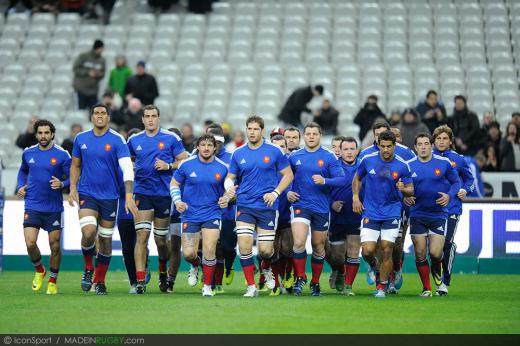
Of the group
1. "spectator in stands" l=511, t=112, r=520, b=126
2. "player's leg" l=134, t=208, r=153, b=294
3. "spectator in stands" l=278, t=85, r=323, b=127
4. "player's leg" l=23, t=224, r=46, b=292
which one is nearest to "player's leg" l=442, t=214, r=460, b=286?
"player's leg" l=134, t=208, r=153, b=294

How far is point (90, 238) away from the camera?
1638cm

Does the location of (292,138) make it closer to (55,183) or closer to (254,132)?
(254,132)

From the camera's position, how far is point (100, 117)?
16391 millimetres

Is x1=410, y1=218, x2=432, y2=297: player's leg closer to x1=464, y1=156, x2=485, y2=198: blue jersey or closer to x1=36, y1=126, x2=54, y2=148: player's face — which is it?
x1=36, y1=126, x2=54, y2=148: player's face

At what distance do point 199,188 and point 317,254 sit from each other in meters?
1.94

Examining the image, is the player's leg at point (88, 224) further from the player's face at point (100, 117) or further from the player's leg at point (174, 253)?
the player's leg at point (174, 253)

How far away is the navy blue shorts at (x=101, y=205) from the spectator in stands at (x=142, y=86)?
1010 cm

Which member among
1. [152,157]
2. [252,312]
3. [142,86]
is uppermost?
[142,86]

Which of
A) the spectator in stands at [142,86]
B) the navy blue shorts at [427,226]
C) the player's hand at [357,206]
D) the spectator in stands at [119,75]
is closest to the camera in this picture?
the player's hand at [357,206]

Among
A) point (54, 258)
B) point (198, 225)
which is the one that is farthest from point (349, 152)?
point (54, 258)

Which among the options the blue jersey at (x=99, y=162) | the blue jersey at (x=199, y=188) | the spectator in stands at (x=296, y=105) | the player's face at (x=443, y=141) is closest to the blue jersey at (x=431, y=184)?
the player's face at (x=443, y=141)

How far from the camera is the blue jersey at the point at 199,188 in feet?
53.2

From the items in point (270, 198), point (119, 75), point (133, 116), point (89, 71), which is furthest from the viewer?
point (89, 71)

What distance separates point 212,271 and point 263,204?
1.16 meters
